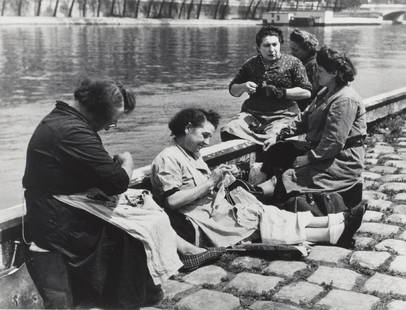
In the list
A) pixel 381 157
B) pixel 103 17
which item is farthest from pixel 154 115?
pixel 103 17

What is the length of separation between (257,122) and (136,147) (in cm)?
572

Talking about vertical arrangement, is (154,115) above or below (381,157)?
below

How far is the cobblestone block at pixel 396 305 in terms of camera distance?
335cm

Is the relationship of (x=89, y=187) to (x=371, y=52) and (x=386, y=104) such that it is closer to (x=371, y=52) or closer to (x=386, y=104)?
(x=386, y=104)

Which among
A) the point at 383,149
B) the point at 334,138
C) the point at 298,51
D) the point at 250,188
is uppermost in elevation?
the point at 298,51

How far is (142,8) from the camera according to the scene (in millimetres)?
64938

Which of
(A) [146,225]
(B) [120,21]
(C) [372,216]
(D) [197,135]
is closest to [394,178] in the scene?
(C) [372,216]

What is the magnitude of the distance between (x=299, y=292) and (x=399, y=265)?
760mm

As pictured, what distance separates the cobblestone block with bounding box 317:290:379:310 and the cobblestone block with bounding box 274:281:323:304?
0.26ft

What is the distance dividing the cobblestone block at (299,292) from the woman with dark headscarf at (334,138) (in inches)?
45.4

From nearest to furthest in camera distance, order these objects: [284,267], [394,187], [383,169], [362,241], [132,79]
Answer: [284,267] < [362,241] < [394,187] < [383,169] < [132,79]

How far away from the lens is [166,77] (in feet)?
69.8

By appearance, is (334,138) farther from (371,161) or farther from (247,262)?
(371,161)

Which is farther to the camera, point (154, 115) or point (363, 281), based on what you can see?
point (154, 115)
